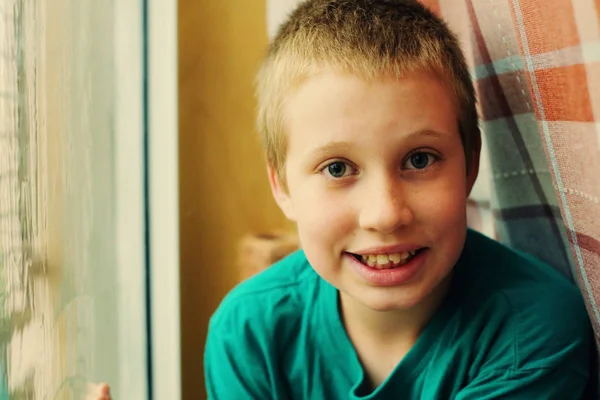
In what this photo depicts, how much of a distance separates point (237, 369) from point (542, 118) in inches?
16.8

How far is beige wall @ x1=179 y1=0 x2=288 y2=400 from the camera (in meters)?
1.02

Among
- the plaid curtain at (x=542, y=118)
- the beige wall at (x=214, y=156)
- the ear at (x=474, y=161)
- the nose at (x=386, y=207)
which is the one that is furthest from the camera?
the beige wall at (x=214, y=156)

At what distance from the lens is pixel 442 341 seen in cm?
67

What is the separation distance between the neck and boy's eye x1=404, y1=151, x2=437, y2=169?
0.17 metres

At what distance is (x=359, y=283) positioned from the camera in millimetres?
626

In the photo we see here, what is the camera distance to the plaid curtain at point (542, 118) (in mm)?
442

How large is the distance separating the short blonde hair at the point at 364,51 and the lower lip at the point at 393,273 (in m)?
0.12

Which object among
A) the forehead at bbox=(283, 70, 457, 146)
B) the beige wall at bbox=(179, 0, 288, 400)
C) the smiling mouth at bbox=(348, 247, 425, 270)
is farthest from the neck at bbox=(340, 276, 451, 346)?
the beige wall at bbox=(179, 0, 288, 400)

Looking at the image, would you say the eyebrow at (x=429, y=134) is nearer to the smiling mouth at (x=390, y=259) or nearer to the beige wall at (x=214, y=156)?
the smiling mouth at (x=390, y=259)

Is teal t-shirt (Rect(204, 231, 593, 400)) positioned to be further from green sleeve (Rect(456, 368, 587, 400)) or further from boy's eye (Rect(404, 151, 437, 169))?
boy's eye (Rect(404, 151, 437, 169))

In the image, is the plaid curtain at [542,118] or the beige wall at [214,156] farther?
the beige wall at [214,156]

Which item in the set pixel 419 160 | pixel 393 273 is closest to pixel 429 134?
pixel 419 160

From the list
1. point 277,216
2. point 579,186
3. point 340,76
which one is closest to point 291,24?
point 340,76

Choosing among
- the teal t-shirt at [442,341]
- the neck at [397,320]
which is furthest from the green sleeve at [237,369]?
the neck at [397,320]
